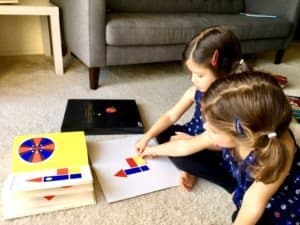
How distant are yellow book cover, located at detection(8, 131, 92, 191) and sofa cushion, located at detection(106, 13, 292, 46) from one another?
0.62 meters

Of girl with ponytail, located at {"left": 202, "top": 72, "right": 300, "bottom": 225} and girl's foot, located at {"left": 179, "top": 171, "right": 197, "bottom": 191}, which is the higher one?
girl with ponytail, located at {"left": 202, "top": 72, "right": 300, "bottom": 225}

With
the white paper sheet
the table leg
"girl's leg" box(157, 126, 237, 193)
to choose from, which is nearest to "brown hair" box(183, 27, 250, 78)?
"girl's leg" box(157, 126, 237, 193)

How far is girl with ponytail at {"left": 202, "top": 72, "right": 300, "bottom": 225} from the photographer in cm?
54

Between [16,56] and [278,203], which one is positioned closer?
[278,203]

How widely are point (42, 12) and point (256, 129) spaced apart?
4.23 ft

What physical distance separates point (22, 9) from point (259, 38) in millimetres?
1378

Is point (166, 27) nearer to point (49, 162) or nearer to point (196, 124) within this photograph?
point (196, 124)

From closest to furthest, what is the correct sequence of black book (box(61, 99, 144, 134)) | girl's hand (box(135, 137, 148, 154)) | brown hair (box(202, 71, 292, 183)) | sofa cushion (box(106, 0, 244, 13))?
brown hair (box(202, 71, 292, 183)) < girl's hand (box(135, 137, 148, 154)) < black book (box(61, 99, 144, 134)) < sofa cushion (box(106, 0, 244, 13))

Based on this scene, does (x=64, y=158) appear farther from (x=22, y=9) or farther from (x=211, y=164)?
(x=22, y=9)

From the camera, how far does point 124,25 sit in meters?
1.40

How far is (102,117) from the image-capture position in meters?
1.21

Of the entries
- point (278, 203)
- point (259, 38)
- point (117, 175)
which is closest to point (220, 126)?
point (278, 203)

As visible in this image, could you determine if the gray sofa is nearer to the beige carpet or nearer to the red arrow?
the beige carpet

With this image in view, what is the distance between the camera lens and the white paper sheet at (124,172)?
88 cm
